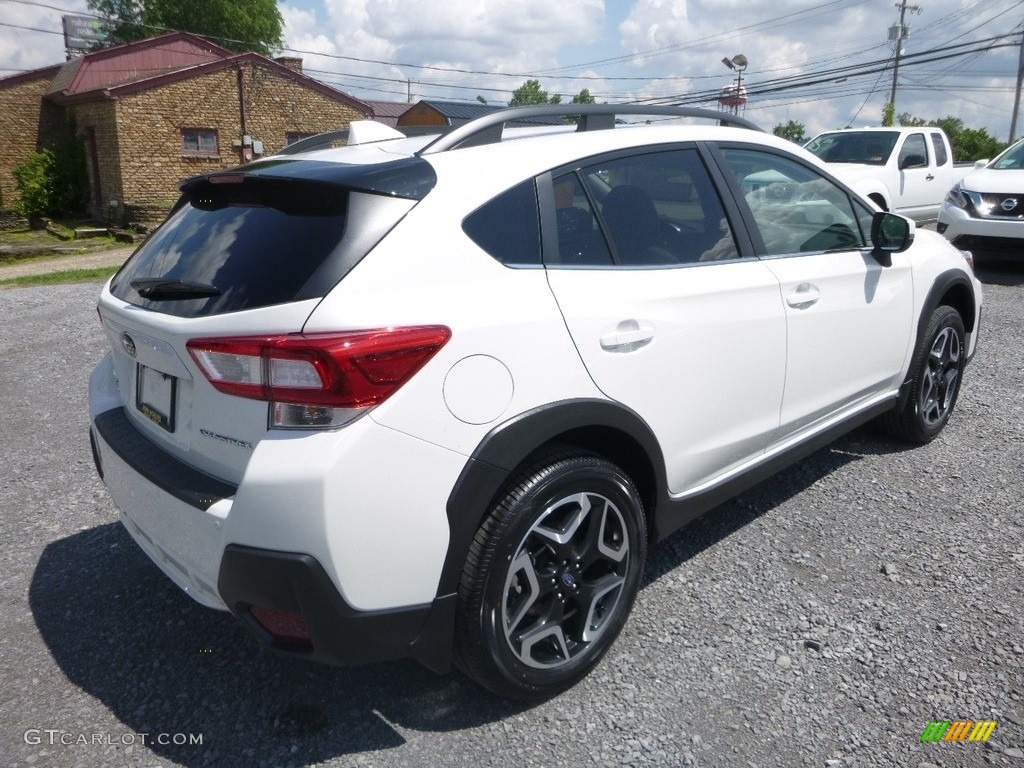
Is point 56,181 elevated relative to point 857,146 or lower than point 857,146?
lower

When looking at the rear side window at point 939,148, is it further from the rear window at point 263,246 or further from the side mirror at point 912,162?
the rear window at point 263,246

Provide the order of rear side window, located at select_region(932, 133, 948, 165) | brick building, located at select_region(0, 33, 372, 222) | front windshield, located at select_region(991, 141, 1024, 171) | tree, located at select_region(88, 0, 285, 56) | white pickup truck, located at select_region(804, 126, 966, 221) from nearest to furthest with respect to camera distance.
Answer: front windshield, located at select_region(991, 141, 1024, 171), white pickup truck, located at select_region(804, 126, 966, 221), rear side window, located at select_region(932, 133, 948, 165), brick building, located at select_region(0, 33, 372, 222), tree, located at select_region(88, 0, 285, 56)

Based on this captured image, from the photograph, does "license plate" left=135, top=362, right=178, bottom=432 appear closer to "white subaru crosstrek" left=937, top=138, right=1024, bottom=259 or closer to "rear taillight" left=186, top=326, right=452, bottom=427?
"rear taillight" left=186, top=326, right=452, bottom=427

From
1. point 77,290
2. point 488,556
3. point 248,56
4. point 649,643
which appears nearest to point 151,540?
point 488,556

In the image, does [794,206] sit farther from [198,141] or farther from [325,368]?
[198,141]

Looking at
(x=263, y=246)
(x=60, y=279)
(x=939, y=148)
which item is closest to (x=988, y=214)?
(x=939, y=148)

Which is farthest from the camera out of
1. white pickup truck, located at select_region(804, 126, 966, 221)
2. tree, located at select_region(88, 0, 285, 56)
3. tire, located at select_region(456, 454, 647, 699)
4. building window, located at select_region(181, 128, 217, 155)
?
tree, located at select_region(88, 0, 285, 56)

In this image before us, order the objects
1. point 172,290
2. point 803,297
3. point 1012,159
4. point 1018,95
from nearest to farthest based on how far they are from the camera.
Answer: point 172,290
point 803,297
point 1012,159
point 1018,95

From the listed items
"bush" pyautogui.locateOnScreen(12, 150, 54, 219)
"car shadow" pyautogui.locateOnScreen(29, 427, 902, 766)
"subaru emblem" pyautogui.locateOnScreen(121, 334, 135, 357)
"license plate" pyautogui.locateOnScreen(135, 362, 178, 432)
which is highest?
"subaru emblem" pyautogui.locateOnScreen(121, 334, 135, 357)

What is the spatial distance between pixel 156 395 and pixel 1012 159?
11649 millimetres

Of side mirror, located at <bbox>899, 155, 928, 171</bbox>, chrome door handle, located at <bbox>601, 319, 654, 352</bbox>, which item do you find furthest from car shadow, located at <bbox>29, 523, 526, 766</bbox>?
side mirror, located at <bbox>899, 155, 928, 171</bbox>

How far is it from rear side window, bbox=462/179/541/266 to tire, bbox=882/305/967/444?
8.73 ft

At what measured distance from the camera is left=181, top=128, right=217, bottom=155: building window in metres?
27.2

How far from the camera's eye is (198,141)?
1086 inches
